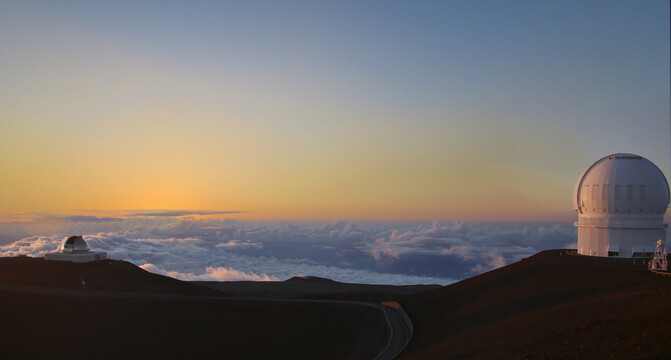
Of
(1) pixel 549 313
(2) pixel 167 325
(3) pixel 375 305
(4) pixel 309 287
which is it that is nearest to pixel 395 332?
(3) pixel 375 305

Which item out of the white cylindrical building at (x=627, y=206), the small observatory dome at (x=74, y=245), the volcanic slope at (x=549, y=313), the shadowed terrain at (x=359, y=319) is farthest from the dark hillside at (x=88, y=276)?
the white cylindrical building at (x=627, y=206)

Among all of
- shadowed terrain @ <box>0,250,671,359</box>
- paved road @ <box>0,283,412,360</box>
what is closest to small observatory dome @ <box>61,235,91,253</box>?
shadowed terrain @ <box>0,250,671,359</box>

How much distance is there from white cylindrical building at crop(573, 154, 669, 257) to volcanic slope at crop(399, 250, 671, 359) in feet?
7.49

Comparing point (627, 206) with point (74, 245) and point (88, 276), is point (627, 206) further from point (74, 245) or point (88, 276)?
point (74, 245)

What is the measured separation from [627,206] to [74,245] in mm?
54009

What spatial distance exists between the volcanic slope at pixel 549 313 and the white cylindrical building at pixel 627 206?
2.28 m

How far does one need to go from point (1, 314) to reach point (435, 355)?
30.5 m

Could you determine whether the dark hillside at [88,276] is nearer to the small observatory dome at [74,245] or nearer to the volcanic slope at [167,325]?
the volcanic slope at [167,325]

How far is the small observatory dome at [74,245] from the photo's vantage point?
164 ft

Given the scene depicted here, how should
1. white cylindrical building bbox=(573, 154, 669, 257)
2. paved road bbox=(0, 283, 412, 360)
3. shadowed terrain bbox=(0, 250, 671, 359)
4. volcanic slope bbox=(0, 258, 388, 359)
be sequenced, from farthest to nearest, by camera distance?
white cylindrical building bbox=(573, 154, 669, 257) → volcanic slope bbox=(0, 258, 388, 359) → paved road bbox=(0, 283, 412, 360) → shadowed terrain bbox=(0, 250, 671, 359)

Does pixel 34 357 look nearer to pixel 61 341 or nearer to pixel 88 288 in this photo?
pixel 61 341

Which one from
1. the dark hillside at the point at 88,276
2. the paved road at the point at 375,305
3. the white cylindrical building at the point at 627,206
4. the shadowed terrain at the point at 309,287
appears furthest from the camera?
the shadowed terrain at the point at 309,287

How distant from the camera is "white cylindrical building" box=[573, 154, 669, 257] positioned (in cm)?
3569

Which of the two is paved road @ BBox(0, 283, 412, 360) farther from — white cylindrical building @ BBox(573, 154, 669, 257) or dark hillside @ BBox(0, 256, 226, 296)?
white cylindrical building @ BBox(573, 154, 669, 257)
